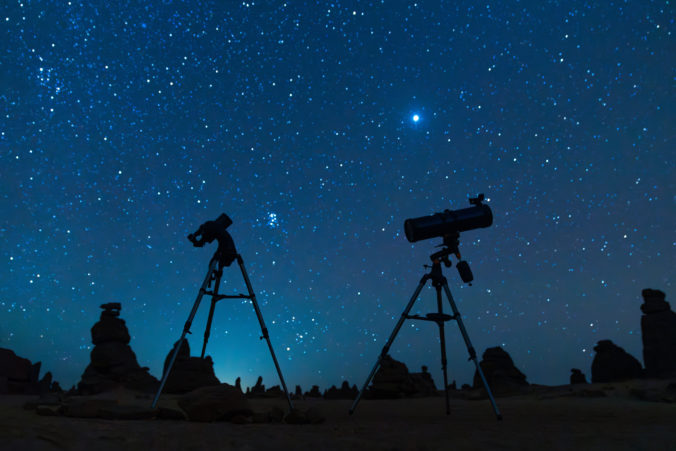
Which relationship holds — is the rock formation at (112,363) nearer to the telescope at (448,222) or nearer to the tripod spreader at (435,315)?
the tripod spreader at (435,315)

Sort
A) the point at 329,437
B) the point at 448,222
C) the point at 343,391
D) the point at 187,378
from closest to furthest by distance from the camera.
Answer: the point at 329,437 → the point at 448,222 → the point at 187,378 → the point at 343,391

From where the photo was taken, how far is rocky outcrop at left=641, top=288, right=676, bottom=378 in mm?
27609

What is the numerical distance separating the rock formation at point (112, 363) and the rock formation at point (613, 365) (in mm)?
32331

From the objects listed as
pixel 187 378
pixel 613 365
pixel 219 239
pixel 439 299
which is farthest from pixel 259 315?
pixel 613 365

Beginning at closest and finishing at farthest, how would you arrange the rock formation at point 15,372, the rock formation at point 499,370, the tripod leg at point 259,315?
1. the tripod leg at point 259,315
2. the rock formation at point 15,372
3. the rock formation at point 499,370

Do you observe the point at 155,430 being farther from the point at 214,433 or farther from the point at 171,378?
the point at 171,378

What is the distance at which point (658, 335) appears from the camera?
28484 mm

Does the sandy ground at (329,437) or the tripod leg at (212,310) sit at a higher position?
the tripod leg at (212,310)

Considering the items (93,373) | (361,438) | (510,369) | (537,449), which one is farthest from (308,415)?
(93,373)

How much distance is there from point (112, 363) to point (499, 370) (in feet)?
92.9

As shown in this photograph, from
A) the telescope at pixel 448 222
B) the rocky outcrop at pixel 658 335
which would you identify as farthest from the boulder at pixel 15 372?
the rocky outcrop at pixel 658 335

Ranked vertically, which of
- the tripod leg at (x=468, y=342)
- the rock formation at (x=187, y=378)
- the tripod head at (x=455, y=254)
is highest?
the tripod head at (x=455, y=254)

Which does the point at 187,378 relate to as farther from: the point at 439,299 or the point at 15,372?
the point at 439,299

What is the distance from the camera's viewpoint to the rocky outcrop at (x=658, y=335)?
90.6 feet
